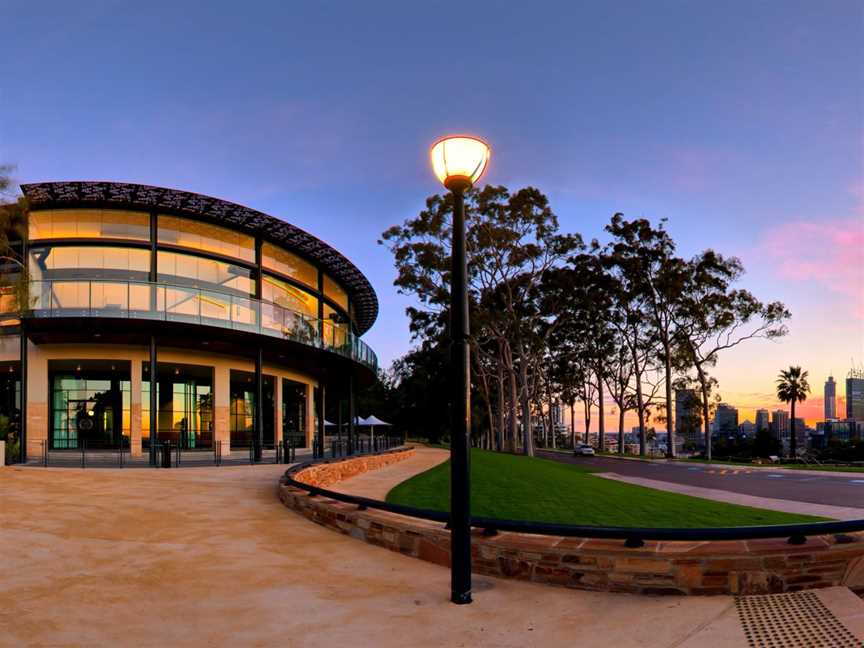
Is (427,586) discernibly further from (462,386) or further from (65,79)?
(65,79)

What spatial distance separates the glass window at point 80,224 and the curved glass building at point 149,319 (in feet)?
0.15

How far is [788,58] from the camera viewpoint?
14.4 m

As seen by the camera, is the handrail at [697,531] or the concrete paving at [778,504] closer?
the handrail at [697,531]

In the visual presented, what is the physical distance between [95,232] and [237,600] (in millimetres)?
22389

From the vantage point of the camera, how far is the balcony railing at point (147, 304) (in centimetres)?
2048

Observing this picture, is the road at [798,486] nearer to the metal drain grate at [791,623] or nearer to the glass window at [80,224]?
the metal drain grate at [791,623]

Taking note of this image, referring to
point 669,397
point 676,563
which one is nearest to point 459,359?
point 676,563

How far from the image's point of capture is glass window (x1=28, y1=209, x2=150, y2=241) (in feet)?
76.9

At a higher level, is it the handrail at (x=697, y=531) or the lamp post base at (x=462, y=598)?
the handrail at (x=697, y=531)

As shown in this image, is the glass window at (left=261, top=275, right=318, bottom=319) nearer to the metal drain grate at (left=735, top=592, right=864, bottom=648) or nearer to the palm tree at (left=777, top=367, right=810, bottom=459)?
the metal drain grate at (left=735, top=592, right=864, bottom=648)

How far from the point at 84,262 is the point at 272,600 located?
22488 millimetres

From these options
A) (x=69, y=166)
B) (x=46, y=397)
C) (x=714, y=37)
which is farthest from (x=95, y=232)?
(x=69, y=166)

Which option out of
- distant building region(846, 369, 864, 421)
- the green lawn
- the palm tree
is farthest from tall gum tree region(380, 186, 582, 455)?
distant building region(846, 369, 864, 421)

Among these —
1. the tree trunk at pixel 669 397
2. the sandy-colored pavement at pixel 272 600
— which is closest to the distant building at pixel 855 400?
the tree trunk at pixel 669 397
